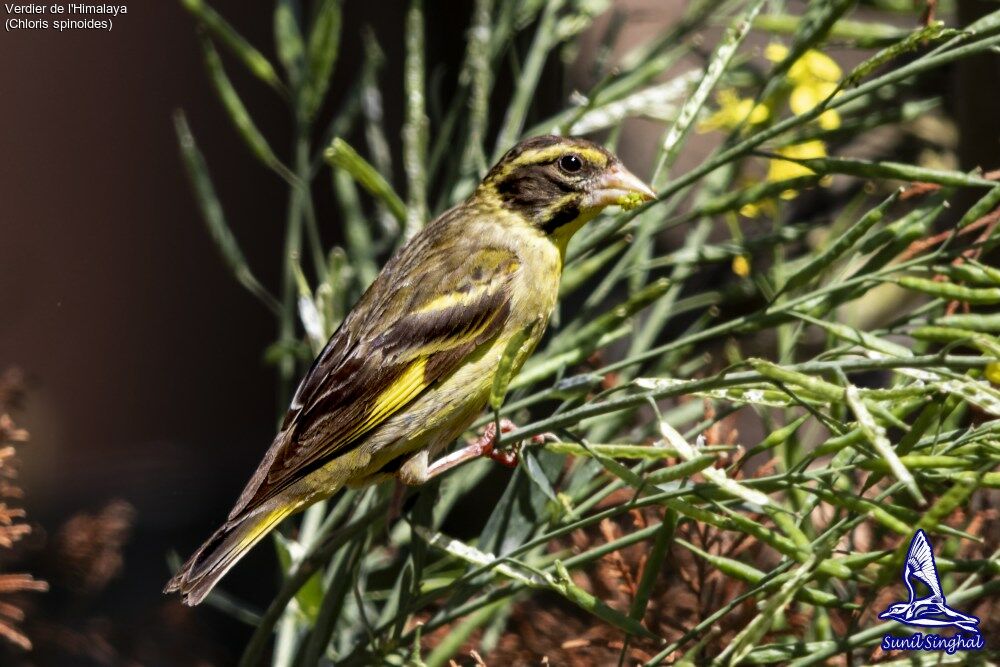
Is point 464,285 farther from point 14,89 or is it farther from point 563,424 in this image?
point 14,89

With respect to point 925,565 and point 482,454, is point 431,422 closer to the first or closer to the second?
point 482,454

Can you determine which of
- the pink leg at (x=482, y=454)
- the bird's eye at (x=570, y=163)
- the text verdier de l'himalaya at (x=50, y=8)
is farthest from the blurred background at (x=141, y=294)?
the pink leg at (x=482, y=454)

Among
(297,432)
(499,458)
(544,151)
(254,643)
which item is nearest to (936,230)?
(544,151)

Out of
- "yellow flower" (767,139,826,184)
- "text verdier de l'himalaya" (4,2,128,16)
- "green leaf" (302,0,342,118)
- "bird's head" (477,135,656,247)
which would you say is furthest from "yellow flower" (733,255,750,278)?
"text verdier de l'himalaya" (4,2,128,16)

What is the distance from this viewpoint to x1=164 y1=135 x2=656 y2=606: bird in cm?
183

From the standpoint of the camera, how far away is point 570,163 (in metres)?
2.01

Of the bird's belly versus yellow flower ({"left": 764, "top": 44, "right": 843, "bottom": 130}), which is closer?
the bird's belly

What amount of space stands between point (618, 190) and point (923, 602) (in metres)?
0.85

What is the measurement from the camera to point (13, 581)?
1520 millimetres

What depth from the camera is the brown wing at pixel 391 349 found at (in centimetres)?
186

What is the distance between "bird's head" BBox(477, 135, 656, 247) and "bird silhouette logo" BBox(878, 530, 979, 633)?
2.54 feet

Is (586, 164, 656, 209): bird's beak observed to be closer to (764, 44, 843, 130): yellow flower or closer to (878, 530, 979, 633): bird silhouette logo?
(764, 44, 843, 130): yellow flower

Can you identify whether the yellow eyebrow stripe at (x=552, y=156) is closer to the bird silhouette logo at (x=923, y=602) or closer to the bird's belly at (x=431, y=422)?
the bird's belly at (x=431, y=422)

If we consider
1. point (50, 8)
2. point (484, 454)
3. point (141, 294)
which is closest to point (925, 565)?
→ point (484, 454)
